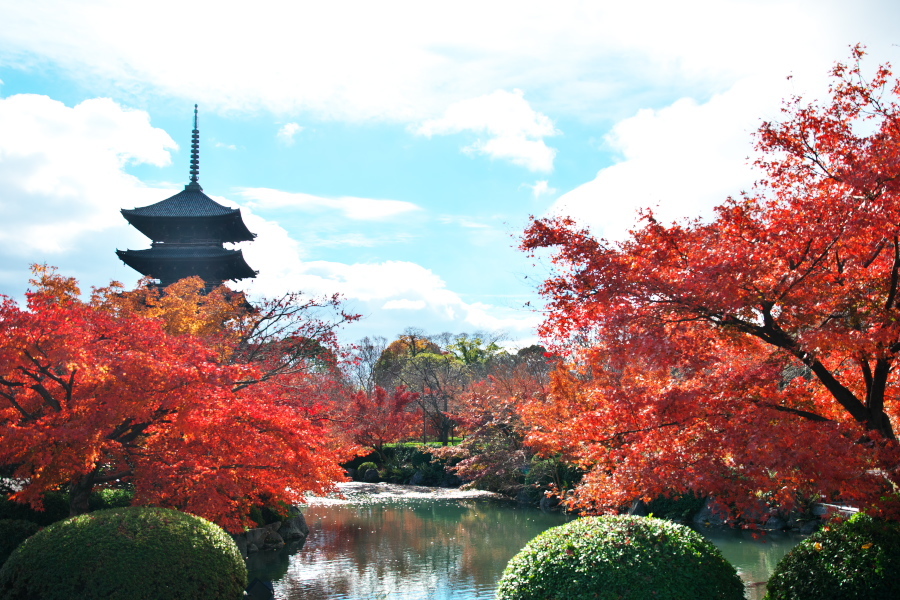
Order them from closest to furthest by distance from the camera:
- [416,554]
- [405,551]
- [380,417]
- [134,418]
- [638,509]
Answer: [134,418]
[416,554]
[405,551]
[638,509]
[380,417]

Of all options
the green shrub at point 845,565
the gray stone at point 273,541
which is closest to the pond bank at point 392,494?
the gray stone at point 273,541

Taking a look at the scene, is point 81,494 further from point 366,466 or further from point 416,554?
point 366,466

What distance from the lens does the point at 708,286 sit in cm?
548

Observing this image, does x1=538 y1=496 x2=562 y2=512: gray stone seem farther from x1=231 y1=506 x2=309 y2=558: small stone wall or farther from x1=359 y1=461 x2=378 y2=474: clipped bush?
x1=359 y1=461 x2=378 y2=474: clipped bush

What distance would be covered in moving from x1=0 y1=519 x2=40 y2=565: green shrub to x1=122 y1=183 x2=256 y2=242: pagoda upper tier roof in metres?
17.1

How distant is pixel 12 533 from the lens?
7996 millimetres

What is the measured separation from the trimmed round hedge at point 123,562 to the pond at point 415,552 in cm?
284

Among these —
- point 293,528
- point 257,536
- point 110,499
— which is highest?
point 110,499

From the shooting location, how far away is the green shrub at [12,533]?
787cm

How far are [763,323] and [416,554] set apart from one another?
8.60 m

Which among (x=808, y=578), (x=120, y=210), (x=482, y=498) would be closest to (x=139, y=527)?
(x=808, y=578)

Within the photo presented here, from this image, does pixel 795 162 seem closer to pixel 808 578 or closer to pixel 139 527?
pixel 808 578

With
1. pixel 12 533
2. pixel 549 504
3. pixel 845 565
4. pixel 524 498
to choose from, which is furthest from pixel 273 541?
pixel 845 565

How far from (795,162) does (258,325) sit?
10737mm
